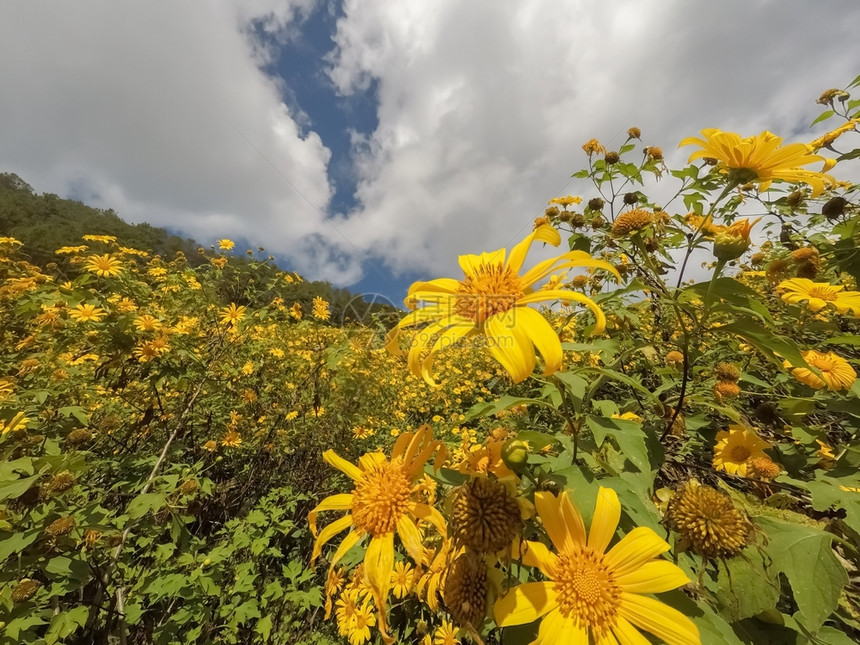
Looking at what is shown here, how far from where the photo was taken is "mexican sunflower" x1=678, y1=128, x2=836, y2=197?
1.15m

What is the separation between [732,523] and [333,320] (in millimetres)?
4700

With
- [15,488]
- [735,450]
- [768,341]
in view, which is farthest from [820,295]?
[15,488]

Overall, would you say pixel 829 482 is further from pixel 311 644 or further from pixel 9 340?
pixel 9 340

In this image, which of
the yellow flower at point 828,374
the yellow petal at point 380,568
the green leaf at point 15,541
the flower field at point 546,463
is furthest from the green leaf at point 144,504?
the yellow flower at point 828,374

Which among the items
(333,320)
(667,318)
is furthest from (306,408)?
(667,318)

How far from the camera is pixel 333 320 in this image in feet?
16.5

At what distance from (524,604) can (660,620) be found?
10.4 inches

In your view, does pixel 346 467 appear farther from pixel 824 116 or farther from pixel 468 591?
pixel 824 116

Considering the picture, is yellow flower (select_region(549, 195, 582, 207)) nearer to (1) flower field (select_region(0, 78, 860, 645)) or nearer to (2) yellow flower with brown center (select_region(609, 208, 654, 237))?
(1) flower field (select_region(0, 78, 860, 645))

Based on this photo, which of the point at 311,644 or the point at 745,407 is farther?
the point at 311,644

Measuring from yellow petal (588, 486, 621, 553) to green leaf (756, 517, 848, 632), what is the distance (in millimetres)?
335

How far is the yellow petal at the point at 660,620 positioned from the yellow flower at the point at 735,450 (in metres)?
0.93

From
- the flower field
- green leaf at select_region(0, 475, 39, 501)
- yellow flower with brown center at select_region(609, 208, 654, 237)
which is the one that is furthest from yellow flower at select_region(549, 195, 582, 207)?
green leaf at select_region(0, 475, 39, 501)

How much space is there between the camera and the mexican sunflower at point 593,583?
76cm
